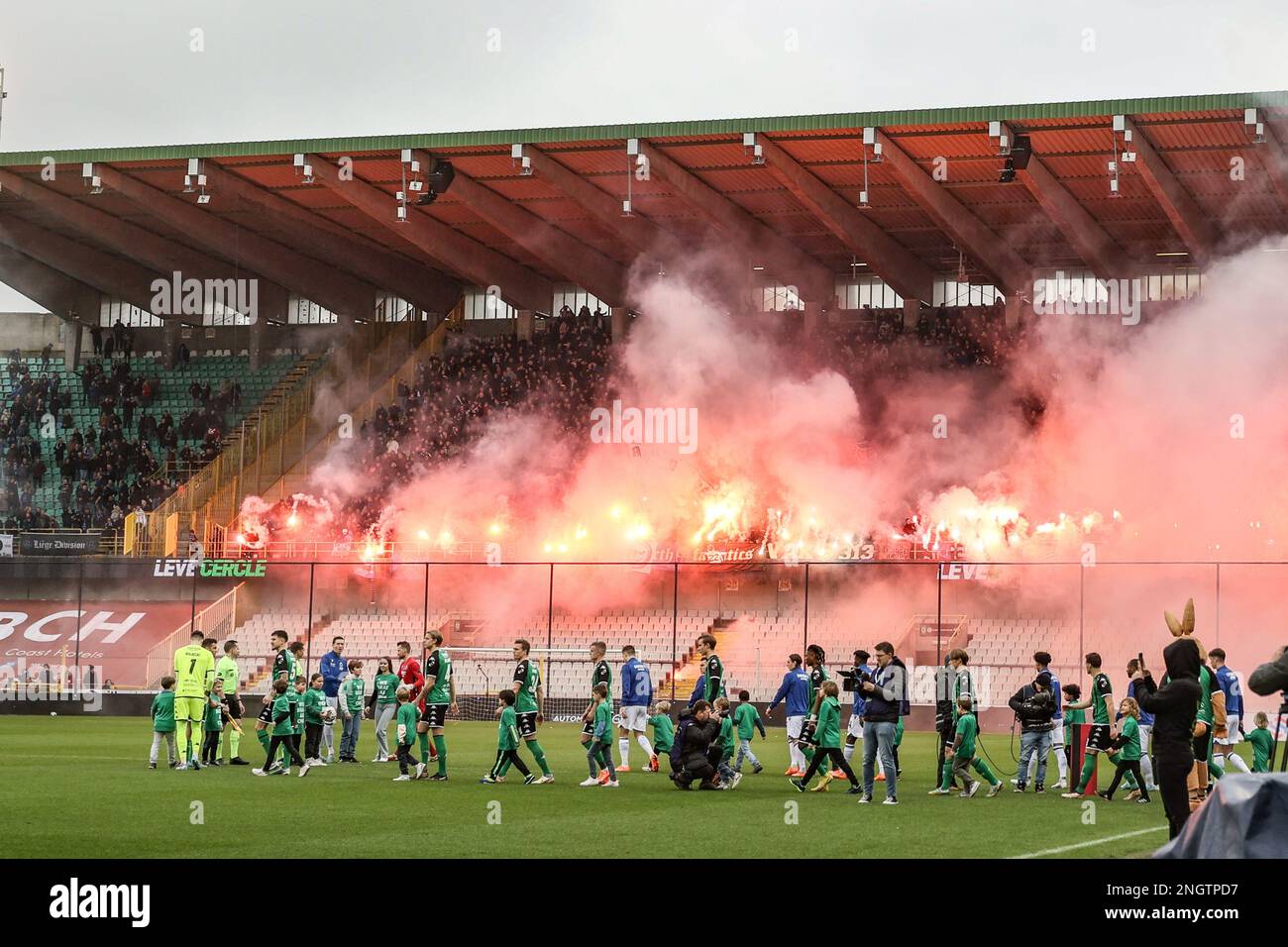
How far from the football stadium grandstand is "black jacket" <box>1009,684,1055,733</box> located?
15547mm

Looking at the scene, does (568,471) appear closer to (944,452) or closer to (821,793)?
(944,452)

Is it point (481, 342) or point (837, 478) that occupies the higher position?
point (481, 342)

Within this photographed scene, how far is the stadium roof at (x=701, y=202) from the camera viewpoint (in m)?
37.9

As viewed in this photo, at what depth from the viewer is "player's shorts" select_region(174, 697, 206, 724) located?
20.7m

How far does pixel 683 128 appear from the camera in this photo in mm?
38531

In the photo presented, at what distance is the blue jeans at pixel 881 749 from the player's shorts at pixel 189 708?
863 cm

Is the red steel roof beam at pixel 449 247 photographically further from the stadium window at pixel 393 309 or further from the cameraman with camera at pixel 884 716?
the cameraman with camera at pixel 884 716

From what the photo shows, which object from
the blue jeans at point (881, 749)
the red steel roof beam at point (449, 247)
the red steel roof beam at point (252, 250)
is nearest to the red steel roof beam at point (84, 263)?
the red steel roof beam at point (252, 250)

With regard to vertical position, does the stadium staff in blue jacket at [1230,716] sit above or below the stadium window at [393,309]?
below

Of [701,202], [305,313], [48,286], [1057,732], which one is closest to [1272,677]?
[1057,732]

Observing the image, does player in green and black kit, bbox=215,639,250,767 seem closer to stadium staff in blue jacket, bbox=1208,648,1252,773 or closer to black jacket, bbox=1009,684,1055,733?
black jacket, bbox=1009,684,1055,733

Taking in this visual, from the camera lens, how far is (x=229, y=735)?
2341 centimetres

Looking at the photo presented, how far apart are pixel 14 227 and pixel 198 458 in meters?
9.53
